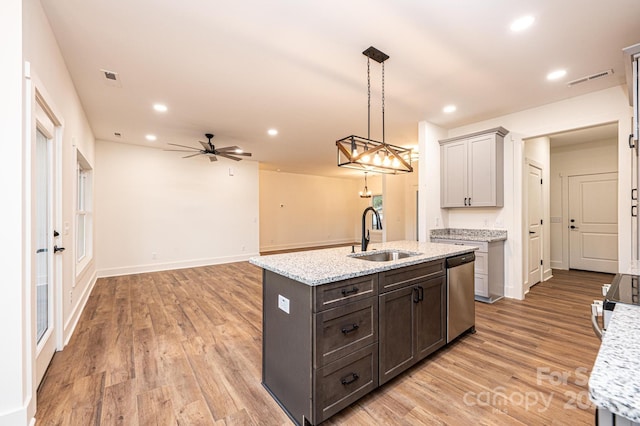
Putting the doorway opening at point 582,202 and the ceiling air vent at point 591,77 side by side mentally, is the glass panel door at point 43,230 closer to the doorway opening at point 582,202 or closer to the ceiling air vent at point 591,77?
the ceiling air vent at point 591,77

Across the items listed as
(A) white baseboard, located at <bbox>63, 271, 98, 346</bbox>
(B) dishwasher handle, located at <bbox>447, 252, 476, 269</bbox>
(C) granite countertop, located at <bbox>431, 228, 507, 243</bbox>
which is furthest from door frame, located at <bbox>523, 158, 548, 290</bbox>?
(A) white baseboard, located at <bbox>63, 271, 98, 346</bbox>

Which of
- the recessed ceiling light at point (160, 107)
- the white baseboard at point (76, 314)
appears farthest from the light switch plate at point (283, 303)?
the recessed ceiling light at point (160, 107)

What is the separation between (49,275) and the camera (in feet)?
8.23

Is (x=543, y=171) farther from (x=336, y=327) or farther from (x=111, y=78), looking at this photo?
(x=111, y=78)

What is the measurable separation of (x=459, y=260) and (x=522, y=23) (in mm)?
2027

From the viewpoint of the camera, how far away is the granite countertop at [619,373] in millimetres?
515

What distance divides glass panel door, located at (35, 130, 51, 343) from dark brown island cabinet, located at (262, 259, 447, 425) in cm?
198

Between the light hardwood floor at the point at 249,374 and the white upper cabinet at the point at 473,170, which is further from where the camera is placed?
the white upper cabinet at the point at 473,170

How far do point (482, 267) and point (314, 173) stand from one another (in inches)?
264

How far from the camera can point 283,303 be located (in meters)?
1.88

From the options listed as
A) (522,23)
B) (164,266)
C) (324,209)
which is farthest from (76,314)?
(324,209)

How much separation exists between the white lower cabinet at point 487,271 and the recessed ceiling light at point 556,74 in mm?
2097

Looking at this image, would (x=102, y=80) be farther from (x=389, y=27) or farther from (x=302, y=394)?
(x=302, y=394)

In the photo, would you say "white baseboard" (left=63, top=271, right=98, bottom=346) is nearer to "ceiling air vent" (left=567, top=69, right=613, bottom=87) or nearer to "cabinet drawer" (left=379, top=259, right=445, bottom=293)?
"cabinet drawer" (left=379, top=259, right=445, bottom=293)
